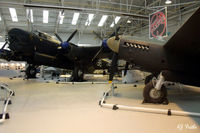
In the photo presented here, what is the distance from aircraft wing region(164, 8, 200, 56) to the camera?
259 cm

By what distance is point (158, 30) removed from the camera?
17.8 feet

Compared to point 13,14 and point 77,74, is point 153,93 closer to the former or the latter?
point 77,74

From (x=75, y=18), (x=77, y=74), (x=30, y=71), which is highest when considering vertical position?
(x=75, y=18)

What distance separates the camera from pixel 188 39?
2.95m

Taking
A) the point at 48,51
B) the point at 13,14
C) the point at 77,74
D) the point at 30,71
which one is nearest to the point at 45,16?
the point at 13,14

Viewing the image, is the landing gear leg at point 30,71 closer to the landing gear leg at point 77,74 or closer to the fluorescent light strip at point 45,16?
the landing gear leg at point 77,74

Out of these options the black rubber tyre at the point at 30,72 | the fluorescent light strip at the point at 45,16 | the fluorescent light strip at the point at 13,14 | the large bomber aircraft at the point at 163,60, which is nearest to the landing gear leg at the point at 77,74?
the black rubber tyre at the point at 30,72

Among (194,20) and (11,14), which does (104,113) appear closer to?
(194,20)

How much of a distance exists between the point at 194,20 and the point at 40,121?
11.6 feet

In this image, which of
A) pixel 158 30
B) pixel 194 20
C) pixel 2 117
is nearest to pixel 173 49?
pixel 194 20

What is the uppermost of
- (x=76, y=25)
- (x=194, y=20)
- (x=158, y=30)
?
(x=76, y=25)

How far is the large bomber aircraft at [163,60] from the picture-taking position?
3.40m

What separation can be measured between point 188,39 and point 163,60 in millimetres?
854

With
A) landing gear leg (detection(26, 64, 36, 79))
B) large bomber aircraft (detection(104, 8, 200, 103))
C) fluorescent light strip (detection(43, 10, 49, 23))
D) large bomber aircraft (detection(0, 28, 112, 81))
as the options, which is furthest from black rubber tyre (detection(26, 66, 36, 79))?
large bomber aircraft (detection(104, 8, 200, 103))
